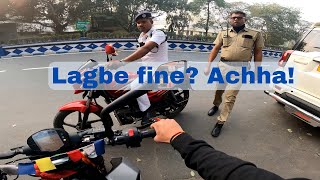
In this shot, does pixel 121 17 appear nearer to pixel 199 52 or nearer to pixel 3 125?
pixel 199 52

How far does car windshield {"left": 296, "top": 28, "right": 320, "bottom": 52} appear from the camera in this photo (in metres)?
4.35

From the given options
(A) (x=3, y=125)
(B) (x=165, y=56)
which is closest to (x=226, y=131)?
(B) (x=165, y=56)

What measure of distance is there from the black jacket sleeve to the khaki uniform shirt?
3278 mm

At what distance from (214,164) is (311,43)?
416cm

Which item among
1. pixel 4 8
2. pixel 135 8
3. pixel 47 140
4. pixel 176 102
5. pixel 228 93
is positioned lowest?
pixel 176 102

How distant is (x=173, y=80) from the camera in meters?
4.29

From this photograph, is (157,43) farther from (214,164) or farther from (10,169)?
(214,164)

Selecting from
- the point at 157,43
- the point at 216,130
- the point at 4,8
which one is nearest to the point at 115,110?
the point at 157,43

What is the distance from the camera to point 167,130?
4.42ft

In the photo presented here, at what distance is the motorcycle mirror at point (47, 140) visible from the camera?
1.54m

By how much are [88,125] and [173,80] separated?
1484 mm

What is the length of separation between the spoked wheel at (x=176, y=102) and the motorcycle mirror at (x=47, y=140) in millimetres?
2907

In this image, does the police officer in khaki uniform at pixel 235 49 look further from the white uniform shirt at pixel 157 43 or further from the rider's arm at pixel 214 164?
the rider's arm at pixel 214 164

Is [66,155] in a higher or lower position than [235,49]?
lower
